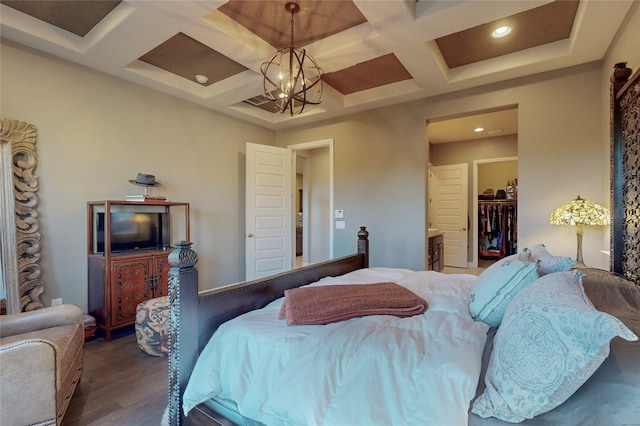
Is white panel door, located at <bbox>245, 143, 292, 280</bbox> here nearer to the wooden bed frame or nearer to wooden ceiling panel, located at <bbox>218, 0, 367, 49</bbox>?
wooden ceiling panel, located at <bbox>218, 0, 367, 49</bbox>

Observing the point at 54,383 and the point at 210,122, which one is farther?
the point at 210,122

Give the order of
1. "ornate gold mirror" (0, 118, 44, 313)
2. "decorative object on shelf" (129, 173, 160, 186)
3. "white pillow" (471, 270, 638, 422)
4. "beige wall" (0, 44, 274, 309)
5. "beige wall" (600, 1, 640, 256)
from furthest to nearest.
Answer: "decorative object on shelf" (129, 173, 160, 186) < "beige wall" (0, 44, 274, 309) < "ornate gold mirror" (0, 118, 44, 313) < "beige wall" (600, 1, 640, 256) < "white pillow" (471, 270, 638, 422)

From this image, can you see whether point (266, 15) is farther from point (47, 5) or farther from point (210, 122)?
point (210, 122)

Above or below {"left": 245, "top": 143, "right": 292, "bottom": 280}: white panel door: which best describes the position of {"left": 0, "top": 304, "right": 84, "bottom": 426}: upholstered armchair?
below

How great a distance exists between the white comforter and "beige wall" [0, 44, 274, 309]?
2576 mm

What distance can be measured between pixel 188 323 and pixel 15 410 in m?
0.88

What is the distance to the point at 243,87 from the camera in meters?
3.41

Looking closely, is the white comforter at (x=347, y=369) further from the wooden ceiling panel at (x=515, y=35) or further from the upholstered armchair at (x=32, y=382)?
the wooden ceiling panel at (x=515, y=35)

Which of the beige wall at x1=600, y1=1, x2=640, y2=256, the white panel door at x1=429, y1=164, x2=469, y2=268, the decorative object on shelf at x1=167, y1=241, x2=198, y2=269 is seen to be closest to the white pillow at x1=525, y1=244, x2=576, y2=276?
the beige wall at x1=600, y1=1, x2=640, y2=256

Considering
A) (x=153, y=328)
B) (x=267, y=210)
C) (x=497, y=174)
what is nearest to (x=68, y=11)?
(x=153, y=328)

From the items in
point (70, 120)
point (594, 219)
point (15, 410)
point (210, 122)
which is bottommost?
point (15, 410)

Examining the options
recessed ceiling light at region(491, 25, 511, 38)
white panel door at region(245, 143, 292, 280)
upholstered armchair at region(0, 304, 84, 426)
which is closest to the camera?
upholstered armchair at region(0, 304, 84, 426)

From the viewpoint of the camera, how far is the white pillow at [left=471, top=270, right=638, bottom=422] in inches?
29.8

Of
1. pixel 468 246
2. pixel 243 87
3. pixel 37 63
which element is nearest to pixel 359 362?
pixel 243 87
